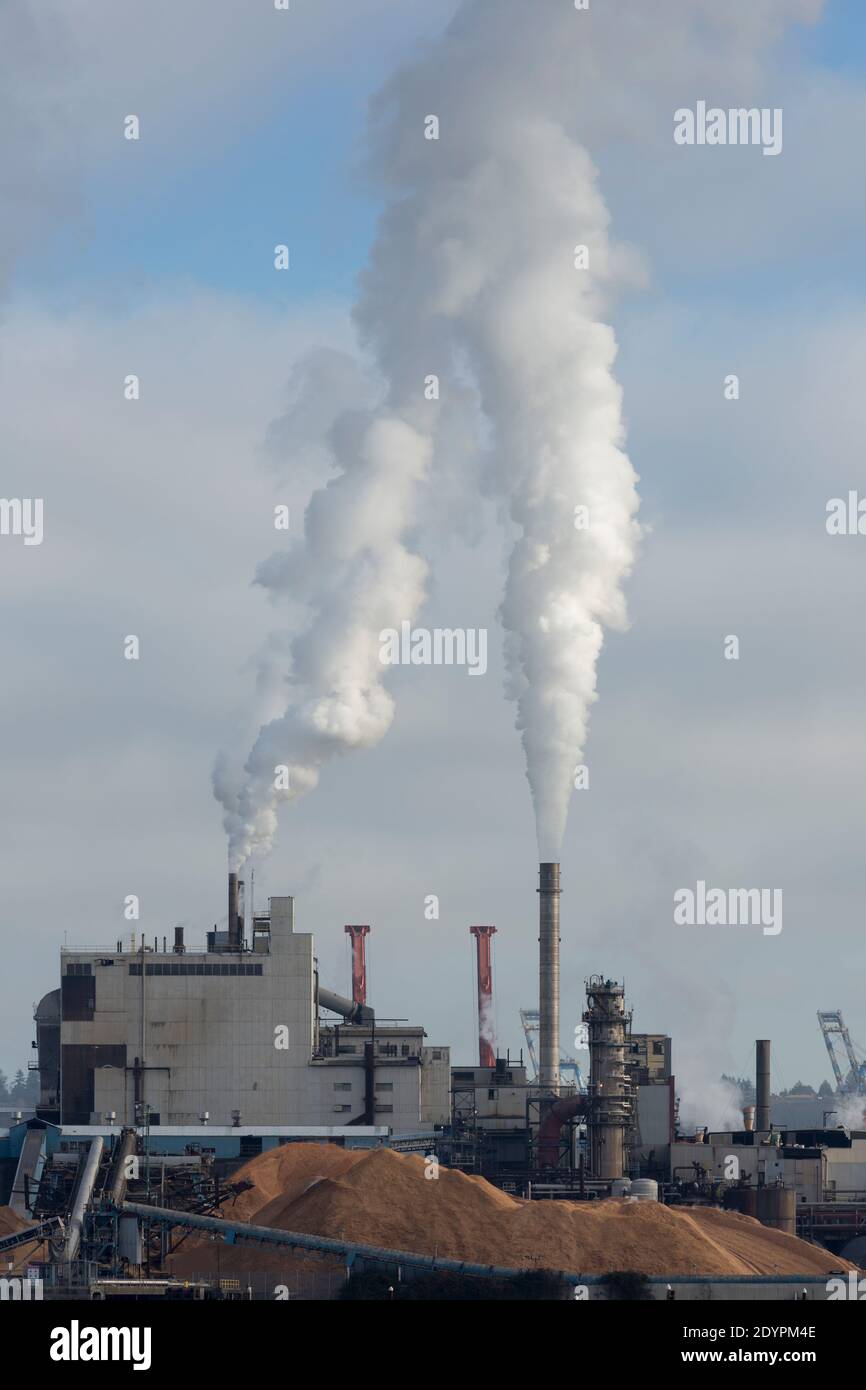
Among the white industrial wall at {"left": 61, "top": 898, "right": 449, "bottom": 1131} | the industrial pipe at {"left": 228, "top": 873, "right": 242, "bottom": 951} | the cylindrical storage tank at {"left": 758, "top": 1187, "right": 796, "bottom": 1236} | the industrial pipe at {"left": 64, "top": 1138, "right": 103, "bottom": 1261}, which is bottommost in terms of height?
the cylindrical storage tank at {"left": 758, "top": 1187, "right": 796, "bottom": 1236}

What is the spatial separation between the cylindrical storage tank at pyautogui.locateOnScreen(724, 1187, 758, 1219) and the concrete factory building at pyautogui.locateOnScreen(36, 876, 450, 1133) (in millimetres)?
19080

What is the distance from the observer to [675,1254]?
7631 cm

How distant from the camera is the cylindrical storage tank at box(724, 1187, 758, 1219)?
337 ft

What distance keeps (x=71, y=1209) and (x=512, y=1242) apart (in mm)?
16217

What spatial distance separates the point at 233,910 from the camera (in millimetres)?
121000

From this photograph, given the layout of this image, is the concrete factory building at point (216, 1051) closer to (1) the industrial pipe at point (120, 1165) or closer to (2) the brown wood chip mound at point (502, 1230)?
(2) the brown wood chip mound at point (502, 1230)

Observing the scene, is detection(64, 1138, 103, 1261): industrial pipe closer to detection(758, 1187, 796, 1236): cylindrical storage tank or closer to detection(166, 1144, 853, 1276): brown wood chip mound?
detection(166, 1144, 853, 1276): brown wood chip mound

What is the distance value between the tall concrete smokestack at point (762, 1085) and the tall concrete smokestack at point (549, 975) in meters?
17.6

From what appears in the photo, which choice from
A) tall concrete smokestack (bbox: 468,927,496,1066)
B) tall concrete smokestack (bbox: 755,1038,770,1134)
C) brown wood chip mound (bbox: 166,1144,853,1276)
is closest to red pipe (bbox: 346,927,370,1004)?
tall concrete smokestack (bbox: 468,927,496,1066)

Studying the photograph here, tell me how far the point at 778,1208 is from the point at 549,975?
20.0 m

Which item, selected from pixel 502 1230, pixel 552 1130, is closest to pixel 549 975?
pixel 552 1130

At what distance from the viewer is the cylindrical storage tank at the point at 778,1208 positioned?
102 metres
